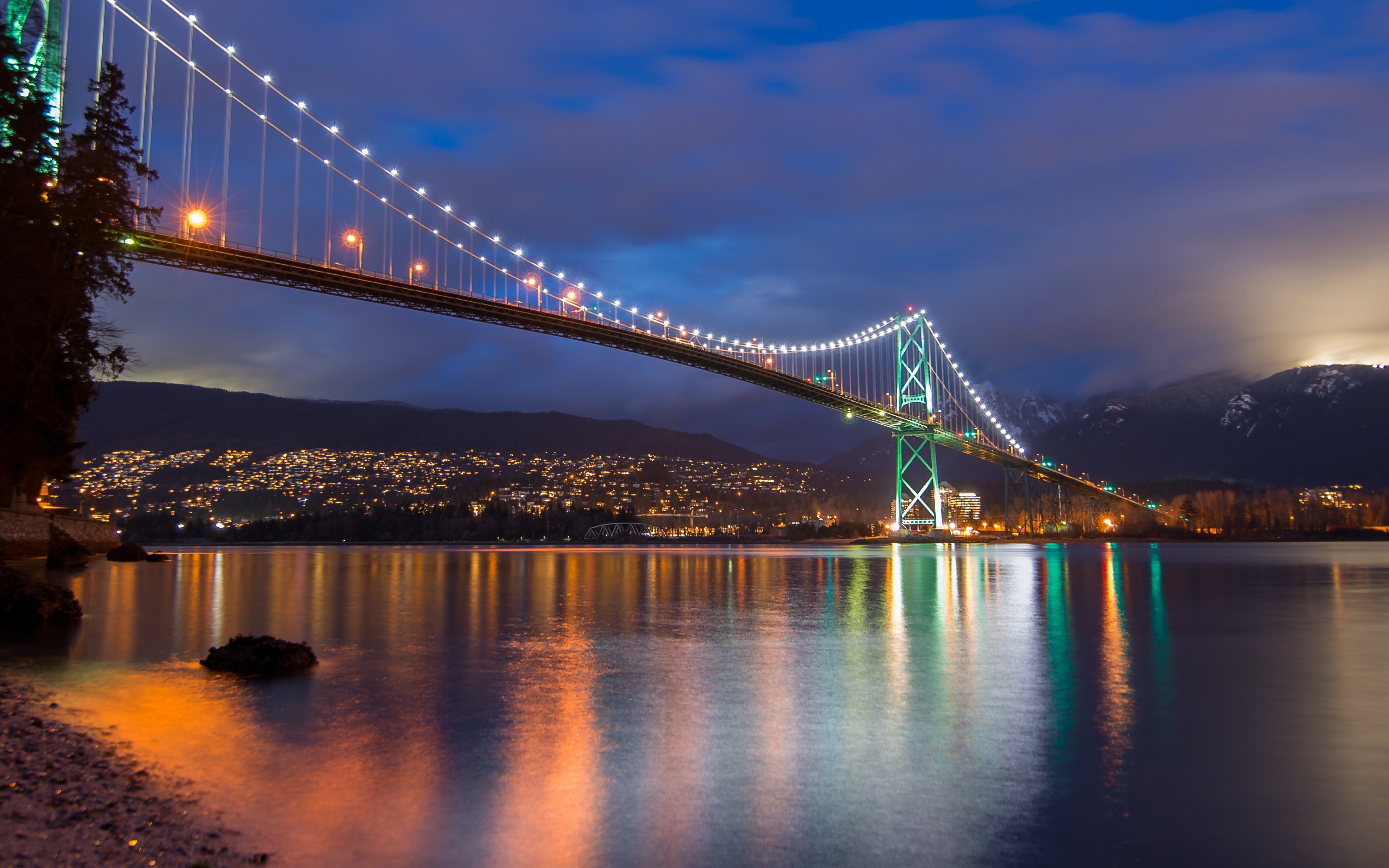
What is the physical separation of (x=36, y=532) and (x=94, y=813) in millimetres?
30595

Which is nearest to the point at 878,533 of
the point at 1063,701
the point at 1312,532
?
the point at 1312,532

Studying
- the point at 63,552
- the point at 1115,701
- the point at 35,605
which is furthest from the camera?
the point at 63,552

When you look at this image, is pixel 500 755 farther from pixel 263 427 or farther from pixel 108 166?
pixel 263 427

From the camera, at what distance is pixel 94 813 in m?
4.58

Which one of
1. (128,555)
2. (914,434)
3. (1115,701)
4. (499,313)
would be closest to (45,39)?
(499,313)

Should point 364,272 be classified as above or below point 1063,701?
above

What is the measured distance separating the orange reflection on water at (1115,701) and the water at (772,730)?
0.04m

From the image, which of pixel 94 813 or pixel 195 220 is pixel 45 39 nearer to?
pixel 195 220

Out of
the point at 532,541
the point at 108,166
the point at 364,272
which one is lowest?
the point at 532,541

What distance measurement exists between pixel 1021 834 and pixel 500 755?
340 centimetres

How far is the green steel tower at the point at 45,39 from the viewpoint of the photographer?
14.3 m

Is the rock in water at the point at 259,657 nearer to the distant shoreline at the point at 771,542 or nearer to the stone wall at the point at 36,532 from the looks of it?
the stone wall at the point at 36,532

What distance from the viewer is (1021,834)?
4.58 metres

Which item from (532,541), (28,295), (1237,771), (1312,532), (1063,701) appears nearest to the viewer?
(1237,771)
